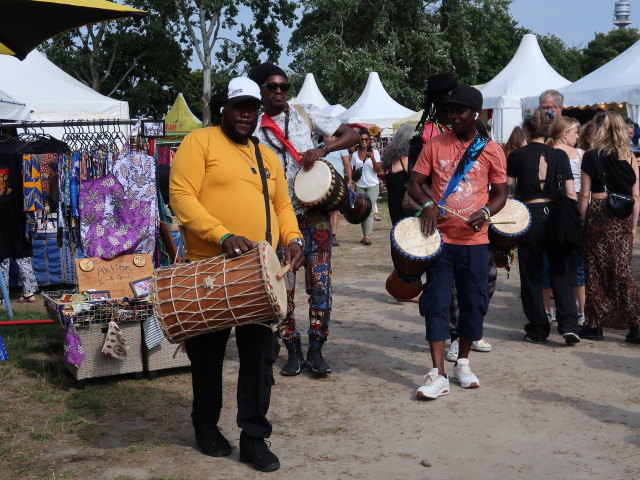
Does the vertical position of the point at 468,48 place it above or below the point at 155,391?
above

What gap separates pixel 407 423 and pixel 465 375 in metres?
0.85

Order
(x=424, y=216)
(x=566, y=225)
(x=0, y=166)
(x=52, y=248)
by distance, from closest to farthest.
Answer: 1. (x=424, y=216)
2. (x=566, y=225)
3. (x=0, y=166)
4. (x=52, y=248)

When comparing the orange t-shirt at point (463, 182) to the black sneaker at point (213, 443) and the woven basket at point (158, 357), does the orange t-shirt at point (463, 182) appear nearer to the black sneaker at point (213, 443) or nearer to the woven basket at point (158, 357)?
the black sneaker at point (213, 443)

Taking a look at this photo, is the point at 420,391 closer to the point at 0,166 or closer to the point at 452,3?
the point at 0,166

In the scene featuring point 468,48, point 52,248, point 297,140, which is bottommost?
point 52,248

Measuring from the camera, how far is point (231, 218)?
4.25 meters

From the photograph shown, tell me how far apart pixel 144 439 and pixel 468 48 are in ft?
137

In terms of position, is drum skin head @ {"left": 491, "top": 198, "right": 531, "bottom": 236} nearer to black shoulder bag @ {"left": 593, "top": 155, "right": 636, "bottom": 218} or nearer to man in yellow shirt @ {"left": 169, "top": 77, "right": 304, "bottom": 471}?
black shoulder bag @ {"left": 593, "top": 155, "right": 636, "bottom": 218}

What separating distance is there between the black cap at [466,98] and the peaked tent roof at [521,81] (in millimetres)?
16702

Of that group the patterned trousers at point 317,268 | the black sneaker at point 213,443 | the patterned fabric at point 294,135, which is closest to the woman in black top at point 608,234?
the patterned fabric at point 294,135

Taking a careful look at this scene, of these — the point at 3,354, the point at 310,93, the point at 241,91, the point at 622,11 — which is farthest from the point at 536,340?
the point at 622,11

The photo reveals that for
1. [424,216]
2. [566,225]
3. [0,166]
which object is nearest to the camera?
[424,216]

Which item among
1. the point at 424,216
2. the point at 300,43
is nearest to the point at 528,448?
the point at 424,216

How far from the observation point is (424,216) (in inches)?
209
